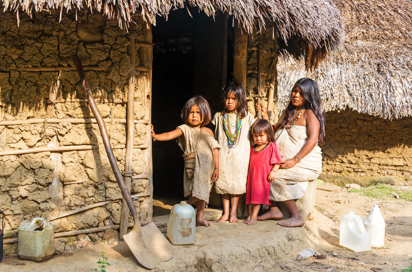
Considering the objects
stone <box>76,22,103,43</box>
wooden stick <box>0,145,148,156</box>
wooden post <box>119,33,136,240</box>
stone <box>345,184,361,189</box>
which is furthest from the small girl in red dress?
stone <box>345,184,361,189</box>

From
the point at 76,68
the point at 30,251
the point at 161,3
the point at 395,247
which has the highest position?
the point at 161,3

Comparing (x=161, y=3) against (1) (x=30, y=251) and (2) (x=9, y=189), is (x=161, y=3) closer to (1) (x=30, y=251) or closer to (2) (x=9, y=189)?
(2) (x=9, y=189)

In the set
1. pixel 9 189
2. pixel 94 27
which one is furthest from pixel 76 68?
pixel 9 189

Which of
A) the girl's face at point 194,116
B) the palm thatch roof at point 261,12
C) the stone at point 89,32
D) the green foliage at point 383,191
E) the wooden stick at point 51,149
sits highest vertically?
the palm thatch roof at point 261,12

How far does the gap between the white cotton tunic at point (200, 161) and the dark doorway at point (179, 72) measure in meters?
0.91

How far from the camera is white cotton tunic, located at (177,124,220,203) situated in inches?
Answer: 150

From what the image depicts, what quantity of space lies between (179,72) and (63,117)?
10.4ft

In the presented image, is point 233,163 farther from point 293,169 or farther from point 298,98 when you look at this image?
point 298,98

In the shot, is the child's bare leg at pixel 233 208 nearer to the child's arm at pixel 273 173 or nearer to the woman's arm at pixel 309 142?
the child's arm at pixel 273 173

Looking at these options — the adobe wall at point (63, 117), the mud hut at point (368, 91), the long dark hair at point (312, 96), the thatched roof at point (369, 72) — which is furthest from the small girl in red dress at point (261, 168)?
the mud hut at point (368, 91)

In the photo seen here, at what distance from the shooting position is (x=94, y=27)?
354 centimetres

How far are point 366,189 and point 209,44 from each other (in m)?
4.36

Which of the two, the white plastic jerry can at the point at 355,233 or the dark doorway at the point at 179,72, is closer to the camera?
the white plastic jerry can at the point at 355,233

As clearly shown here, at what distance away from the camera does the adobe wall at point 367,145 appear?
7844 millimetres
